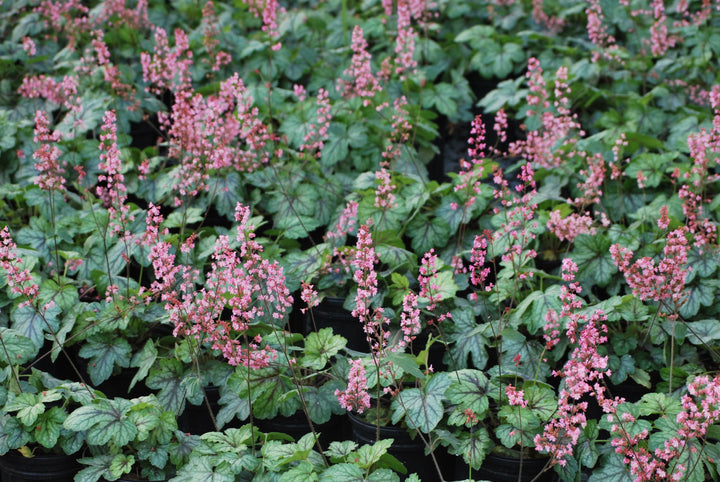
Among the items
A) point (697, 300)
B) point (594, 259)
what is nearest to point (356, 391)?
point (594, 259)

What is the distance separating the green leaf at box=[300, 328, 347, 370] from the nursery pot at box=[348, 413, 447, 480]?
26cm

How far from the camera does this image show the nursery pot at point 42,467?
3.01 m

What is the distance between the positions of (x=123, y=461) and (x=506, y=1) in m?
4.69

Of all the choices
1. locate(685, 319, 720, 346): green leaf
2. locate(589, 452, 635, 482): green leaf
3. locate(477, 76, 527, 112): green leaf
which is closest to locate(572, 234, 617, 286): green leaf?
locate(685, 319, 720, 346): green leaf

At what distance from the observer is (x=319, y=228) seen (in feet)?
14.9

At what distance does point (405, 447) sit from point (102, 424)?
1079 mm

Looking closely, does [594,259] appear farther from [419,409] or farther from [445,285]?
[419,409]

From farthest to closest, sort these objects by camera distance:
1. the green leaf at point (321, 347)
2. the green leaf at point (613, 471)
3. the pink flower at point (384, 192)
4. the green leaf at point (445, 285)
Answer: the pink flower at point (384, 192)
the green leaf at point (445, 285)
the green leaf at point (321, 347)
the green leaf at point (613, 471)

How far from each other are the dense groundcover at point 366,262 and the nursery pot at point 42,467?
0.01 meters

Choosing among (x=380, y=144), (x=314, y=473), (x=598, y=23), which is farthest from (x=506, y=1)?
(x=314, y=473)

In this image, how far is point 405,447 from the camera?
2990 mm

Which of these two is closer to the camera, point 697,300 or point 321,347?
point 321,347

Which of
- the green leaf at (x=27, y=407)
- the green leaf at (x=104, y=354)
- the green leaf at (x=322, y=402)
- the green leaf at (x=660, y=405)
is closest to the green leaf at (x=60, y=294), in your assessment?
the green leaf at (x=104, y=354)

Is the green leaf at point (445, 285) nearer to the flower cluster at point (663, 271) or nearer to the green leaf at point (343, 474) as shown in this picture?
the flower cluster at point (663, 271)
